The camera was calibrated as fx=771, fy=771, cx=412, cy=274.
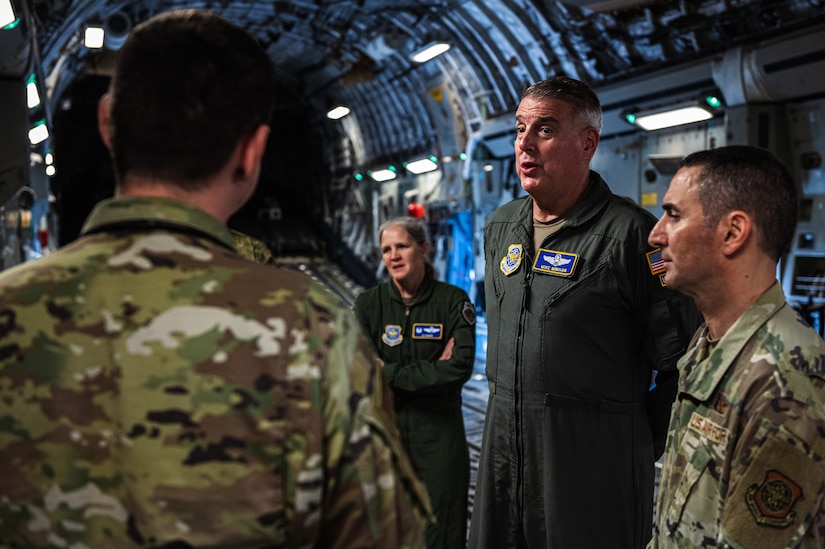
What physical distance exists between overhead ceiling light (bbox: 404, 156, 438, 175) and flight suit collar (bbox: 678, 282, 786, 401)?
1024cm

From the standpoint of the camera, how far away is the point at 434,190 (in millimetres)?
12156

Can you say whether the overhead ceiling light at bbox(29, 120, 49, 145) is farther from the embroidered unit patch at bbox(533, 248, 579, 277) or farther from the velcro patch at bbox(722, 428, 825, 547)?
the velcro patch at bbox(722, 428, 825, 547)

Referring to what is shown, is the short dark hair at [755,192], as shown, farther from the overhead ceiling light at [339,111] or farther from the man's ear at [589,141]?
the overhead ceiling light at [339,111]

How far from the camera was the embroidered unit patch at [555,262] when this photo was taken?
2.81 m

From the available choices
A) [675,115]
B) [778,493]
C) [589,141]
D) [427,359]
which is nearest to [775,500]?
[778,493]

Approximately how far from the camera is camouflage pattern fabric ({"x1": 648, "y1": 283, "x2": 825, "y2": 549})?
5.28ft

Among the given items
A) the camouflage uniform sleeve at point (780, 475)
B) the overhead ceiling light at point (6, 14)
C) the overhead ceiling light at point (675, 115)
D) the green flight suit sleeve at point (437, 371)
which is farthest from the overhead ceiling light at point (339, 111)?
the camouflage uniform sleeve at point (780, 475)

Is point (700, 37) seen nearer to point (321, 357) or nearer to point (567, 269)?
point (567, 269)

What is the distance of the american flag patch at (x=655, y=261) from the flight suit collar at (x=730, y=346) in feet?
2.83

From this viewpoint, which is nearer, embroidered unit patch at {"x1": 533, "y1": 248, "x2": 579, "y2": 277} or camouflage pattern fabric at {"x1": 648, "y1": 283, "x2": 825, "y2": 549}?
camouflage pattern fabric at {"x1": 648, "y1": 283, "x2": 825, "y2": 549}

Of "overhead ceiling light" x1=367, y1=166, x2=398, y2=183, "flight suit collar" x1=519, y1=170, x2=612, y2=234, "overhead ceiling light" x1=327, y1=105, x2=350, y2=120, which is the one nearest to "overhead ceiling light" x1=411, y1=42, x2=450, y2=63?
"overhead ceiling light" x1=367, y1=166, x2=398, y2=183

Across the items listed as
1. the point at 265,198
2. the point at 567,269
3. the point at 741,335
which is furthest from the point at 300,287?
the point at 265,198

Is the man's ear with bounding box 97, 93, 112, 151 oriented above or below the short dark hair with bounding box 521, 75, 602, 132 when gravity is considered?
below

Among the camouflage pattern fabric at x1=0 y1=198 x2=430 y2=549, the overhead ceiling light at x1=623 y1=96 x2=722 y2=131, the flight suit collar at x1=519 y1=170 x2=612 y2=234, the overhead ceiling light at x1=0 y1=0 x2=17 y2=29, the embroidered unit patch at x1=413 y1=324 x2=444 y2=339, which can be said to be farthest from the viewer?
the overhead ceiling light at x1=623 y1=96 x2=722 y2=131
